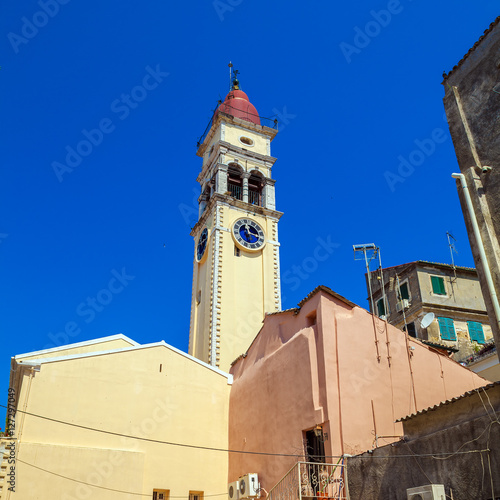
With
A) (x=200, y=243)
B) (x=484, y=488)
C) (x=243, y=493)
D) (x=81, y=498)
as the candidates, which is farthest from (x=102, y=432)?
(x=200, y=243)

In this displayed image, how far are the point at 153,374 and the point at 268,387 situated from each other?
4829mm

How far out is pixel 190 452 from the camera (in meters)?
20.9

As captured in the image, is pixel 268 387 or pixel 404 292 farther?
pixel 404 292

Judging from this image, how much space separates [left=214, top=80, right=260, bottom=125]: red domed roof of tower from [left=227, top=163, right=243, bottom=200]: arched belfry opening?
16.0 feet

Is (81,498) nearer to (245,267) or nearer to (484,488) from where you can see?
(484,488)

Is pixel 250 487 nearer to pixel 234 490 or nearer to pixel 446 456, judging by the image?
pixel 234 490

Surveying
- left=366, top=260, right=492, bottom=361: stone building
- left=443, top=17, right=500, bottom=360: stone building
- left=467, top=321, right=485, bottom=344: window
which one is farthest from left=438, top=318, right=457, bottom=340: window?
left=443, top=17, right=500, bottom=360: stone building

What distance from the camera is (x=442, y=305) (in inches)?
1206

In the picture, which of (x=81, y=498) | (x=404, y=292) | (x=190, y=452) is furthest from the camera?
(x=404, y=292)

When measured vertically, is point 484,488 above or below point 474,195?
below

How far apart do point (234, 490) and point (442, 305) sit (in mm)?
16954

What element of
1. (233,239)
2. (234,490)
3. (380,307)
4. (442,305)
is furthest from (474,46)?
(380,307)

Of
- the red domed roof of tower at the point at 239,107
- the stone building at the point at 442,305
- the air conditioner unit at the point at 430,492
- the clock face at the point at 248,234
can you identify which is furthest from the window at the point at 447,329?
the red domed roof of tower at the point at 239,107

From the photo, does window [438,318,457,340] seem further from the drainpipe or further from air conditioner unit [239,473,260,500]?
the drainpipe
